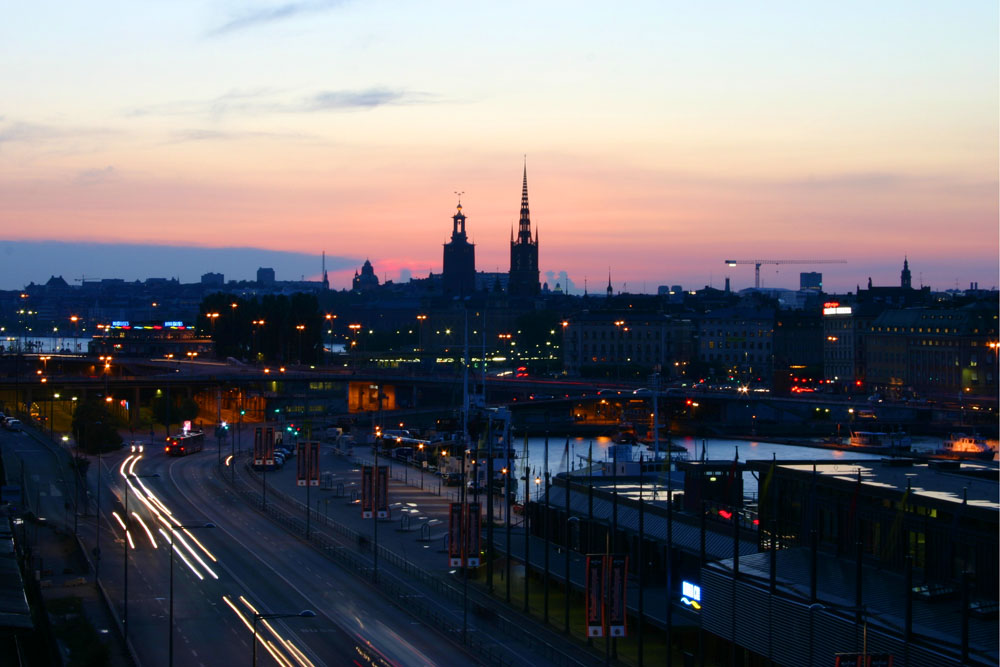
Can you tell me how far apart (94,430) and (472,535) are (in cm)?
2591

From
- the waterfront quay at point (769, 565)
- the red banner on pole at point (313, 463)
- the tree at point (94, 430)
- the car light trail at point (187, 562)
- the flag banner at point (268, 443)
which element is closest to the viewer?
the waterfront quay at point (769, 565)

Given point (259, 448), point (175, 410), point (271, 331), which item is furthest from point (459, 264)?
point (259, 448)

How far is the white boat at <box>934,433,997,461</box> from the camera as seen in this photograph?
5106 cm

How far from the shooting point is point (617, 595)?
18875 mm

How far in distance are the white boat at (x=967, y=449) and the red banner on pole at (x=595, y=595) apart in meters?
34.8

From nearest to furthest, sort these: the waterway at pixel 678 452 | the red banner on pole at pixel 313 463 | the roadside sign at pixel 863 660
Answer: the roadside sign at pixel 863 660, the red banner on pole at pixel 313 463, the waterway at pixel 678 452

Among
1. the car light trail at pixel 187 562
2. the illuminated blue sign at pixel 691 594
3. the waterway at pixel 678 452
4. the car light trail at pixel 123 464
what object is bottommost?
the waterway at pixel 678 452

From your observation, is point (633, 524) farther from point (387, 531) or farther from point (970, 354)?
point (970, 354)

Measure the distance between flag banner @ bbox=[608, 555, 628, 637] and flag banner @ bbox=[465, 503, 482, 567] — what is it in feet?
17.7

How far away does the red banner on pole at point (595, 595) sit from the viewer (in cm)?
1853

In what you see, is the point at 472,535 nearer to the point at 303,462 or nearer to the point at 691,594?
the point at 691,594

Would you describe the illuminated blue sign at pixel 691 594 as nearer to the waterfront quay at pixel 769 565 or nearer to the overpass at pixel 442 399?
the waterfront quay at pixel 769 565

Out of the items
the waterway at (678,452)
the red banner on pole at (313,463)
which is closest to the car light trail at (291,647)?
the red banner on pole at (313,463)

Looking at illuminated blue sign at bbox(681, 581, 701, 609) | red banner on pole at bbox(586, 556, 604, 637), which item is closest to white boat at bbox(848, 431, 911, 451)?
illuminated blue sign at bbox(681, 581, 701, 609)
